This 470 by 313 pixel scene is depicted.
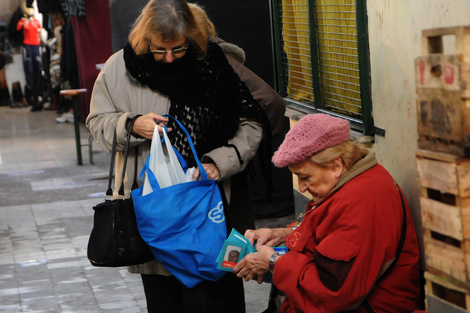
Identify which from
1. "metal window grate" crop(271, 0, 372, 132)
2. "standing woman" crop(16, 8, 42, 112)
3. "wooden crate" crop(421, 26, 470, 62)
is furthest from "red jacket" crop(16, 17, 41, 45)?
"wooden crate" crop(421, 26, 470, 62)

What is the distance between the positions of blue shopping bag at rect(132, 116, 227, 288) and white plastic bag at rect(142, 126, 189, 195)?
1.2 inches

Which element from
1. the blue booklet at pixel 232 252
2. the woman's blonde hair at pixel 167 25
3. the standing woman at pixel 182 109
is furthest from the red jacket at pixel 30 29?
the blue booklet at pixel 232 252

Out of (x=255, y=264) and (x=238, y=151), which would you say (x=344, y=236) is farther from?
(x=238, y=151)

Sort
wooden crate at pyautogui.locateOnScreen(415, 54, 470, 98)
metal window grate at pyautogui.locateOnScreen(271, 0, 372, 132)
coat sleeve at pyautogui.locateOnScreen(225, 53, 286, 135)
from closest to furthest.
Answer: wooden crate at pyautogui.locateOnScreen(415, 54, 470, 98)
coat sleeve at pyautogui.locateOnScreen(225, 53, 286, 135)
metal window grate at pyautogui.locateOnScreen(271, 0, 372, 132)

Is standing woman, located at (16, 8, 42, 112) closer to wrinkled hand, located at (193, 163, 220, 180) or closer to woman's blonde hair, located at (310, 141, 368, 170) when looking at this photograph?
wrinkled hand, located at (193, 163, 220, 180)

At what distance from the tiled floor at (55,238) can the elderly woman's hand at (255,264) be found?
6.28ft

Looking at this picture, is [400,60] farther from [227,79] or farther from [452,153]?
[452,153]

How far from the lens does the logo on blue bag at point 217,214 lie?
3.54 meters

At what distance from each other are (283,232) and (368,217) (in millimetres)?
774

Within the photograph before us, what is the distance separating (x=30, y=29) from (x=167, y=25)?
1621cm

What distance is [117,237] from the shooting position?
3496 mm

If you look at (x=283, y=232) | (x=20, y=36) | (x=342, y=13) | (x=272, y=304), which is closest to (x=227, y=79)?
(x=283, y=232)

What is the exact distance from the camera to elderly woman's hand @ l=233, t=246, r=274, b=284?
3191 millimetres

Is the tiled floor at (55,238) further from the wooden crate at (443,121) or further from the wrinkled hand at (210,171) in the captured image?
the wooden crate at (443,121)
